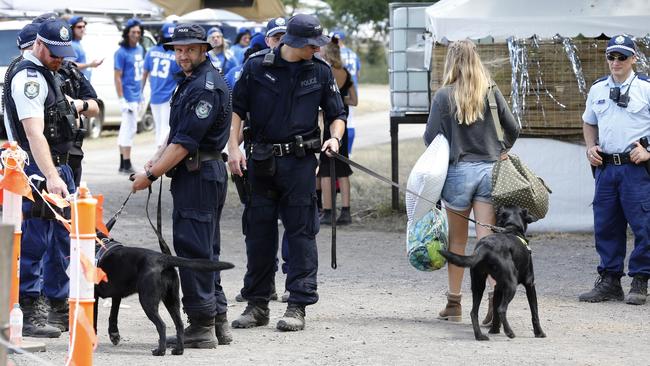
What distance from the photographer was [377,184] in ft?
54.5

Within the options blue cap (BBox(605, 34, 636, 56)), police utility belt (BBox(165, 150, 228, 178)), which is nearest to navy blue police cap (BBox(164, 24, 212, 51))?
police utility belt (BBox(165, 150, 228, 178))

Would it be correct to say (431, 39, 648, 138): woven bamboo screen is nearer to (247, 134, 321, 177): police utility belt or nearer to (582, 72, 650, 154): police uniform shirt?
(582, 72, 650, 154): police uniform shirt

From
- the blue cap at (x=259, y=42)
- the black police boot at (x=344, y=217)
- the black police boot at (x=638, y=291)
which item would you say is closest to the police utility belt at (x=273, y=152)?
the blue cap at (x=259, y=42)

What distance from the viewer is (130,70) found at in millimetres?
17516

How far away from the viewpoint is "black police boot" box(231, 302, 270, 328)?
8.15m

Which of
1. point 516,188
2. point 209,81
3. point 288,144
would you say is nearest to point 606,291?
point 516,188

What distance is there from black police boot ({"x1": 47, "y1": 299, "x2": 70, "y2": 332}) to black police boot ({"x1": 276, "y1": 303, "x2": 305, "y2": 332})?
1381 millimetres

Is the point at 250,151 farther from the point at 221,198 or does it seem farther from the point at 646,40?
the point at 646,40

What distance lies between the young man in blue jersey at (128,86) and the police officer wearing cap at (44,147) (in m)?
9.33

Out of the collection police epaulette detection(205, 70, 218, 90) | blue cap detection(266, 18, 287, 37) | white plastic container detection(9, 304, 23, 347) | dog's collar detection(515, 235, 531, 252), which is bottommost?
white plastic container detection(9, 304, 23, 347)

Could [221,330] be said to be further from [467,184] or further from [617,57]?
[617,57]

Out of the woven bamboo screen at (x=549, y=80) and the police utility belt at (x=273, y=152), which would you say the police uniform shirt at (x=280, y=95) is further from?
the woven bamboo screen at (x=549, y=80)

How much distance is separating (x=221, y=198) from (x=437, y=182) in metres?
1.60

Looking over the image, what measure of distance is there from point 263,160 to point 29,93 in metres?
1.51
